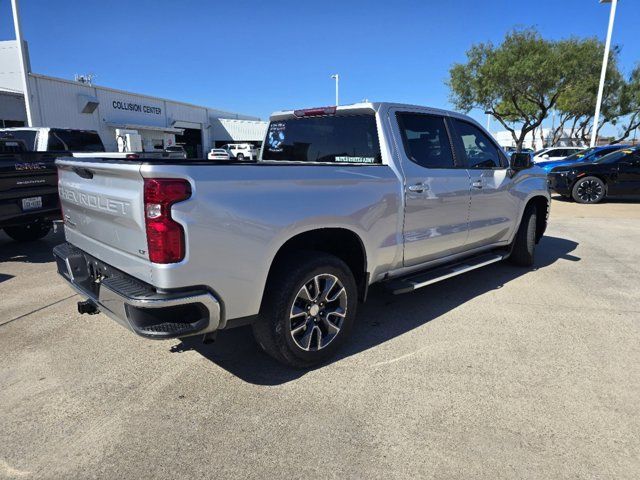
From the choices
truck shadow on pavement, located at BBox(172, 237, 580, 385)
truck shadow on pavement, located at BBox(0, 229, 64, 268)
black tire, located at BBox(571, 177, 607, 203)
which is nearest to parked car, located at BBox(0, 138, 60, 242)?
truck shadow on pavement, located at BBox(0, 229, 64, 268)

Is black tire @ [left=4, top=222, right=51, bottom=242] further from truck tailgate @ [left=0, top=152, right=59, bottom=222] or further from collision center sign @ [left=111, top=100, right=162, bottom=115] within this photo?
collision center sign @ [left=111, top=100, right=162, bottom=115]

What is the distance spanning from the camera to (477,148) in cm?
475

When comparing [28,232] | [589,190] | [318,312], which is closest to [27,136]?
[28,232]

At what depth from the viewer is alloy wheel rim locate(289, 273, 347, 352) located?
3.05 m

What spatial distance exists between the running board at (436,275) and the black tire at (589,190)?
963 centimetres

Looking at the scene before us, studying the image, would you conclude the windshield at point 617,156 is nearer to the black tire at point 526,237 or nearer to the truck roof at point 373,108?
the black tire at point 526,237

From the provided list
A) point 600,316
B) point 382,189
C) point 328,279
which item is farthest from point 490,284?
point 328,279

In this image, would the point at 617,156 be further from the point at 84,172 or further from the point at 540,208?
the point at 84,172

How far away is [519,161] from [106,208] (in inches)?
172

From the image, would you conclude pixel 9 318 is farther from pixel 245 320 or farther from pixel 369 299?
pixel 369 299

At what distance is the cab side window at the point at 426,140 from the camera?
3844mm

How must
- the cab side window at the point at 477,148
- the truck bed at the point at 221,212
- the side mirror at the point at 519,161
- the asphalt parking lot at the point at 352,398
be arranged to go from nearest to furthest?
the asphalt parking lot at the point at 352,398 < the truck bed at the point at 221,212 < the cab side window at the point at 477,148 < the side mirror at the point at 519,161

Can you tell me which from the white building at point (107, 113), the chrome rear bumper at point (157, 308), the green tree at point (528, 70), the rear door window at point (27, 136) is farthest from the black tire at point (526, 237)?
the green tree at point (528, 70)

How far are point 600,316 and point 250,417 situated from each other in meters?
3.56
